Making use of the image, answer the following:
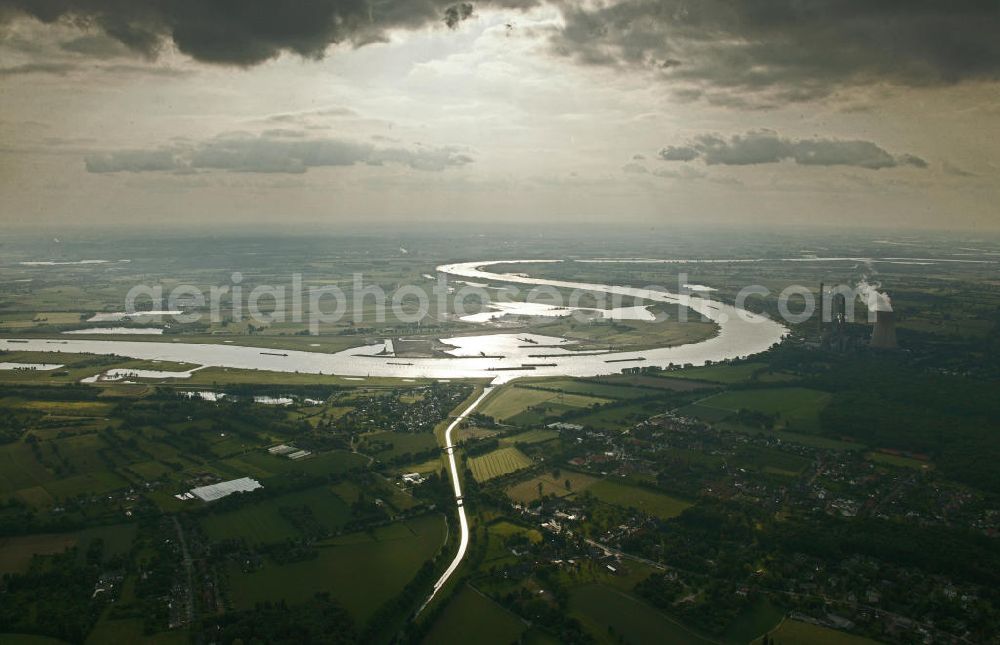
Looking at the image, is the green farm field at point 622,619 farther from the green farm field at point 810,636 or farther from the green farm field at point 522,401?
the green farm field at point 522,401

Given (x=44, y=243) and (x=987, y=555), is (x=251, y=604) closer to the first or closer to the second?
(x=987, y=555)

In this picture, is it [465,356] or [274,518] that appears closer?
[274,518]

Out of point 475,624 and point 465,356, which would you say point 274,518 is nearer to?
point 475,624

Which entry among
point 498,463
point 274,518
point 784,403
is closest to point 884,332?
point 784,403

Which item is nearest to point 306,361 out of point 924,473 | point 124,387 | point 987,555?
point 124,387

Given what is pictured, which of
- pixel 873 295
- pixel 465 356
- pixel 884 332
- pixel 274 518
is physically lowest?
pixel 274 518

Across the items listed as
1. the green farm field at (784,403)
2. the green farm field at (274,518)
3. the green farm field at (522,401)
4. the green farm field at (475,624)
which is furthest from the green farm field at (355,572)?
the green farm field at (784,403)
